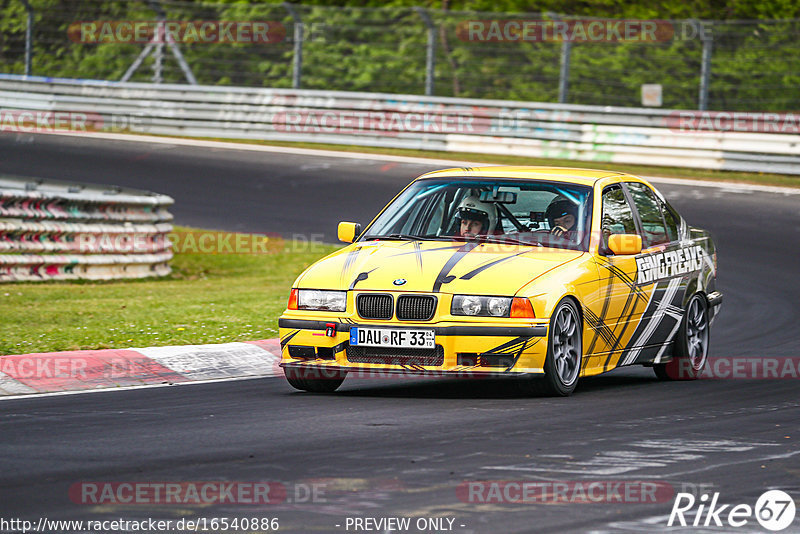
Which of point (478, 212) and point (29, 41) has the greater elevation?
point (29, 41)

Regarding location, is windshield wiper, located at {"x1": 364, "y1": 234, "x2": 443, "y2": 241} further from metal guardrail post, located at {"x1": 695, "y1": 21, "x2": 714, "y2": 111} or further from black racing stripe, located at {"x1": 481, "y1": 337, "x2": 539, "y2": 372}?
metal guardrail post, located at {"x1": 695, "y1": 21, "x2": 714, "y2": 111}

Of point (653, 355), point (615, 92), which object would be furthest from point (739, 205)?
point (653, 355)

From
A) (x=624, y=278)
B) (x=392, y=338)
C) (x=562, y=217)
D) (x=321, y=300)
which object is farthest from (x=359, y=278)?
(x=624, y=278)

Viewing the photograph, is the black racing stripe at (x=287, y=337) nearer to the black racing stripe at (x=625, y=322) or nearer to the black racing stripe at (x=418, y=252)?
the black racing stripe at (x=418, y=252)

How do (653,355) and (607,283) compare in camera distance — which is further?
(653,355)

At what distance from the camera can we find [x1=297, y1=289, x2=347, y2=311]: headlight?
29.4ft

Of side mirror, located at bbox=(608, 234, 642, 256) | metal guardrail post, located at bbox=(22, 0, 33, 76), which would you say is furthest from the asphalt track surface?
metal guardrail post, located at bbox=(22, 0, 33, 76)

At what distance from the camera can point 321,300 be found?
29.7 feet

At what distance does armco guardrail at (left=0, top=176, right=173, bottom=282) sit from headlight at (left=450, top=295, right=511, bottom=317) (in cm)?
816

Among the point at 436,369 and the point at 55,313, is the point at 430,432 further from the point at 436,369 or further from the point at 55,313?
the point at 55,313

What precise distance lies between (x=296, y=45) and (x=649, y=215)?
63.9ft

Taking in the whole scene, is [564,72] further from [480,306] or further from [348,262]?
[480,306]

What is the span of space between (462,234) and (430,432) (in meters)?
2.49

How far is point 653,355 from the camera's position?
1041 centimetres
